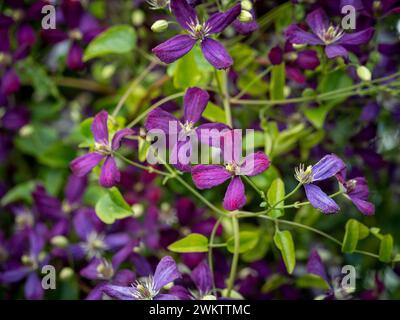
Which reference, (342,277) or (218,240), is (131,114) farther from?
(342,277)

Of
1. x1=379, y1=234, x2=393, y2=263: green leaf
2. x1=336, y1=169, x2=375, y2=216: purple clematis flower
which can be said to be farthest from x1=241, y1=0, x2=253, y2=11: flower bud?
x1=379, y1=234, x2=393, y2=263: green leaf

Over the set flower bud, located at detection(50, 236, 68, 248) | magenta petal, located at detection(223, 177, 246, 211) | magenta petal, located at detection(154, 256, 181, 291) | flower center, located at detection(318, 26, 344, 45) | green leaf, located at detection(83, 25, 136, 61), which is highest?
green leaf, located at detection(83, 25, 136, 61)

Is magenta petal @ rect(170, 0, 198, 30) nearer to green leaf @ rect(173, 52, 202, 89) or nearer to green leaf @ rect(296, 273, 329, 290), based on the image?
green leaf @ rect(173, 52, 202, 89)

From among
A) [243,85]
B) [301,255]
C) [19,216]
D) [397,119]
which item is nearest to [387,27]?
[397,119]

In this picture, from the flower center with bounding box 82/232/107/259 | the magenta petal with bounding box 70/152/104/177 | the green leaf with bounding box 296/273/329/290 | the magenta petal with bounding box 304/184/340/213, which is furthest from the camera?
the flower center with bounding box 82/232/107/259

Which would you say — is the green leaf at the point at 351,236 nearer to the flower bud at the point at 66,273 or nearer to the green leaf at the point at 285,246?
the green leaf at the point at 285,246

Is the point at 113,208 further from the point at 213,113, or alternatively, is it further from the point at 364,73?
the point at 364,73

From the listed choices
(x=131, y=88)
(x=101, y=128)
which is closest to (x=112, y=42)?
(x=131, y=88)
